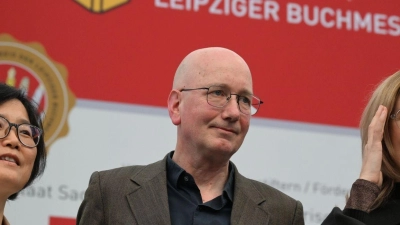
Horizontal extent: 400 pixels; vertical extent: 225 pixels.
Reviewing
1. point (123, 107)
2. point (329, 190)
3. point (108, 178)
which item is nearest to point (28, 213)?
point (123, 107)

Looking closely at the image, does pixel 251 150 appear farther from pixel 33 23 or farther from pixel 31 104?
pixel 31 104

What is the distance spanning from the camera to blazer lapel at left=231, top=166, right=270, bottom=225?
11.9 ft

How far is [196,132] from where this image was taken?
3.74 metres

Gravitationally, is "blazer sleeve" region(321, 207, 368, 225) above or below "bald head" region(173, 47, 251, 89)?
below

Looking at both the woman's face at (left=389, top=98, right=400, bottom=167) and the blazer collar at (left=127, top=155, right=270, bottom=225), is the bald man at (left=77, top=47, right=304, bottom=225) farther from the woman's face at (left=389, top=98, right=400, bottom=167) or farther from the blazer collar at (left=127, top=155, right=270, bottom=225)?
the woman's face at (left=389, top=98, right=400, bottom=167)

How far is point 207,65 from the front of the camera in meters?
3.81

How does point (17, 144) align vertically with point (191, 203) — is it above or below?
above

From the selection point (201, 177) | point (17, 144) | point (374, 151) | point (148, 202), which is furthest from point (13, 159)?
point (374, 151)

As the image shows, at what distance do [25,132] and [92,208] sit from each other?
40cm

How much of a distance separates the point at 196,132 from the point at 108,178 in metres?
0.40

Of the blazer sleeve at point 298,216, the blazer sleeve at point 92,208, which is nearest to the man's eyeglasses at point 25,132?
the blazer sleeve at point 92,208

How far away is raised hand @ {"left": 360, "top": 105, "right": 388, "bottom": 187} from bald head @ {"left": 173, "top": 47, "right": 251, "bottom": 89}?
1.85 ft

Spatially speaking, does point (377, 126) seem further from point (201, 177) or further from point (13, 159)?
point (13, 159)

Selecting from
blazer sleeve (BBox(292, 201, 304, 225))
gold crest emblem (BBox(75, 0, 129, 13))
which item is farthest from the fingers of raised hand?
gold crest emblem (BBox(75, 0, 129, 13))
